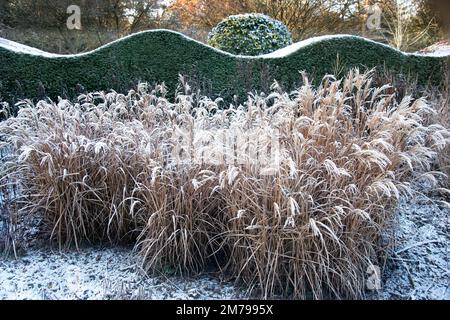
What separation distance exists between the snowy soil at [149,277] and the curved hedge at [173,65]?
2341mm

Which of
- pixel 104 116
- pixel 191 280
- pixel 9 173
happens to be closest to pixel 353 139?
pixel 191 280

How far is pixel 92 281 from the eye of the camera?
6.31 ft

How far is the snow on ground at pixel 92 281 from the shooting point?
181 cm

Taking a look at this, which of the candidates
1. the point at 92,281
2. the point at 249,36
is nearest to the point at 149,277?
the point at 92,281

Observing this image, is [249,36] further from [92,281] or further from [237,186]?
[92,281]

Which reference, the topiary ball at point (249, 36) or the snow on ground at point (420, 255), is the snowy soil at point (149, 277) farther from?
the topiary ball at point (249, 36)

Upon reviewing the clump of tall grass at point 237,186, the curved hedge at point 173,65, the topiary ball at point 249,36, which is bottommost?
the clump of tall grass at point 237,186

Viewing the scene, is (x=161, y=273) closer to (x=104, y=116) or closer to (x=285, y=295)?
(x=285, y=295)

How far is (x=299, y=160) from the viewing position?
6.22ft

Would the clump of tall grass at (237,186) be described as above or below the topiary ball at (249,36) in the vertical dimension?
below

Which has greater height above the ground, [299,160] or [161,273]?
[299,160]

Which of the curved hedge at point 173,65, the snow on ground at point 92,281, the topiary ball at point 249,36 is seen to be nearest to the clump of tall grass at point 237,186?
the snow on ground at point 92,281
